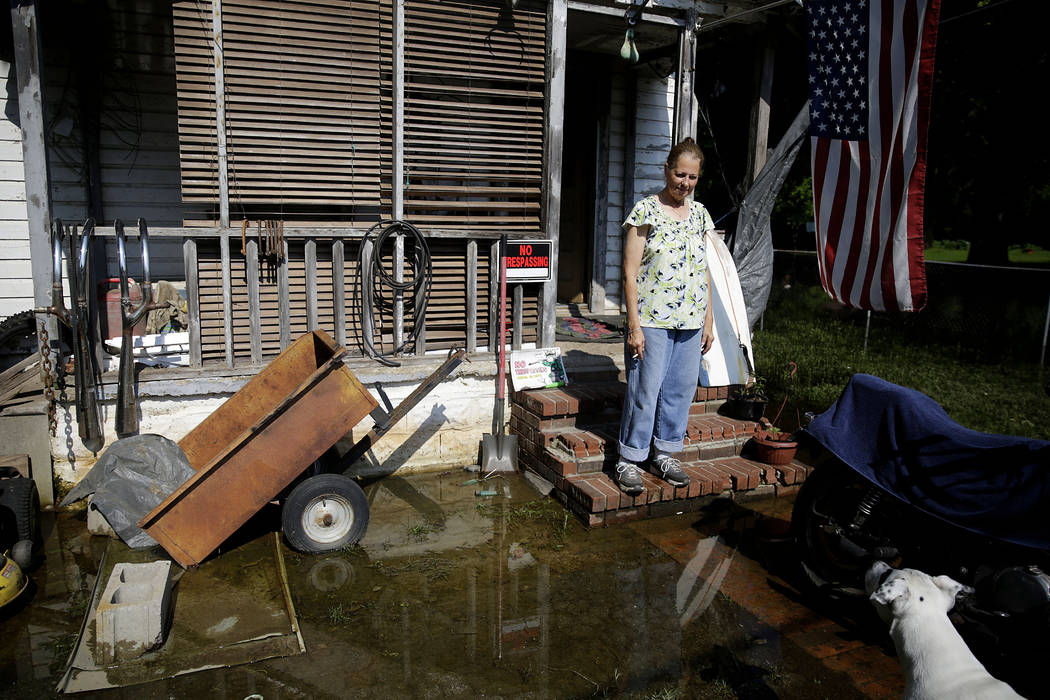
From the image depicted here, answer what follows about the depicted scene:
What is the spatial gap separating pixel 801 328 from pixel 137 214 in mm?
9698

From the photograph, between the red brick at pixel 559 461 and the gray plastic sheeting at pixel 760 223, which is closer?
the red brick at pixel 559 461

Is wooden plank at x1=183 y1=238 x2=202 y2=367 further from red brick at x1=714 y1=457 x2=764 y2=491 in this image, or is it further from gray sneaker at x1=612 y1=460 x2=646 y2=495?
red brick at x1=714 y1=457 x2=764 y2=491

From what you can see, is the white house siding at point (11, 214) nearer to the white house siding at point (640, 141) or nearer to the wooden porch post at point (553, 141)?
the wooden porch post at point (553, 141)

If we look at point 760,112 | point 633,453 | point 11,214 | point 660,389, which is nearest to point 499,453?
point 633,453

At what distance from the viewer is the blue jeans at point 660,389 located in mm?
4578

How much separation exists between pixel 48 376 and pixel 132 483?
1008mm

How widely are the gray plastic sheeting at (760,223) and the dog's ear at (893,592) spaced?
472cm

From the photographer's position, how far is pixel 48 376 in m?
4.68

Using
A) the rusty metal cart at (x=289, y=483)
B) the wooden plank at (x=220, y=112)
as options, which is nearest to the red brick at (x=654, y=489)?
the rusty metal cart at (x=289, y=483)

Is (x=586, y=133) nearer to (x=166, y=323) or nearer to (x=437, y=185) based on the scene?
(x=437, y=185)

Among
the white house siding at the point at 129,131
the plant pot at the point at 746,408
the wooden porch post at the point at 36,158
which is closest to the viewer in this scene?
the wooden porch post at the point at 36,158

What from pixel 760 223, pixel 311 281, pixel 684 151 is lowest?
pixel 311 281

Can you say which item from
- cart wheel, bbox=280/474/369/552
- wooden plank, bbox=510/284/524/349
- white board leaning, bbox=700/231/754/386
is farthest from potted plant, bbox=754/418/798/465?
cart wheel, bbox=280/474/369/552

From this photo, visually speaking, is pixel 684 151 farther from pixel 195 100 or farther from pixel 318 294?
pixel 195 100
